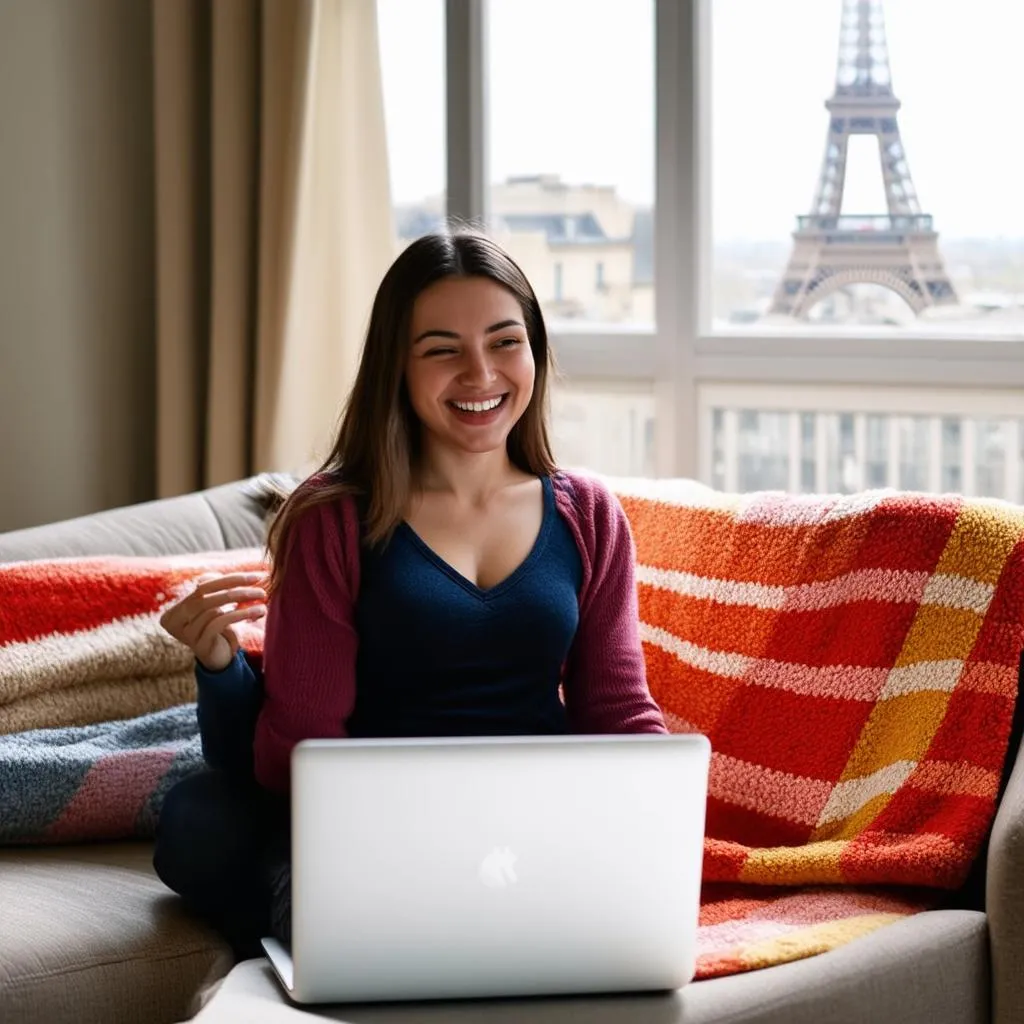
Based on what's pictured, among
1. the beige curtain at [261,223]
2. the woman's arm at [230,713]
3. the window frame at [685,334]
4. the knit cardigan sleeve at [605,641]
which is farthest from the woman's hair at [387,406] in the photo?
the beige curtain at [261,223]

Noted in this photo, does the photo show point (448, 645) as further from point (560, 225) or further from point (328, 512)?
point (560, 225)

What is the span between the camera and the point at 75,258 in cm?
339

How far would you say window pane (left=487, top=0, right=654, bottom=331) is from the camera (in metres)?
3.51

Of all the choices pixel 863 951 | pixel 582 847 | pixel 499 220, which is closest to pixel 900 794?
pixel 863 951

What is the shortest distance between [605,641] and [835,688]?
0.32 meters

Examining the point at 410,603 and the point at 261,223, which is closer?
the point at 410,603

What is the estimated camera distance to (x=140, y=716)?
7.57ft

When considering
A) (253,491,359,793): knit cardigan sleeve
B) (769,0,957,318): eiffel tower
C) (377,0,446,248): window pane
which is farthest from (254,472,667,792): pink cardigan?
(377,0,446,248): window pane

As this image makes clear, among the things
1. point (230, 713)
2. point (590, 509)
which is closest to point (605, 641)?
point (590, 509)

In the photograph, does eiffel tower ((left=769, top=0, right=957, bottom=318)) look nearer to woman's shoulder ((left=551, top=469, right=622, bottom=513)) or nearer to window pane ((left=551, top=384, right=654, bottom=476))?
window pane ((left=551, top=384, right=654, bottom=476))

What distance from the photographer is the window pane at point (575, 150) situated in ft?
11.5

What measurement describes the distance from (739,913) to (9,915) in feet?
2.71

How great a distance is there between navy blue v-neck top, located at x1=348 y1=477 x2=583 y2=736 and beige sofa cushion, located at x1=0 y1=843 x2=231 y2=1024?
0.31 metres

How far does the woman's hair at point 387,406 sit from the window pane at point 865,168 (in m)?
1.52
